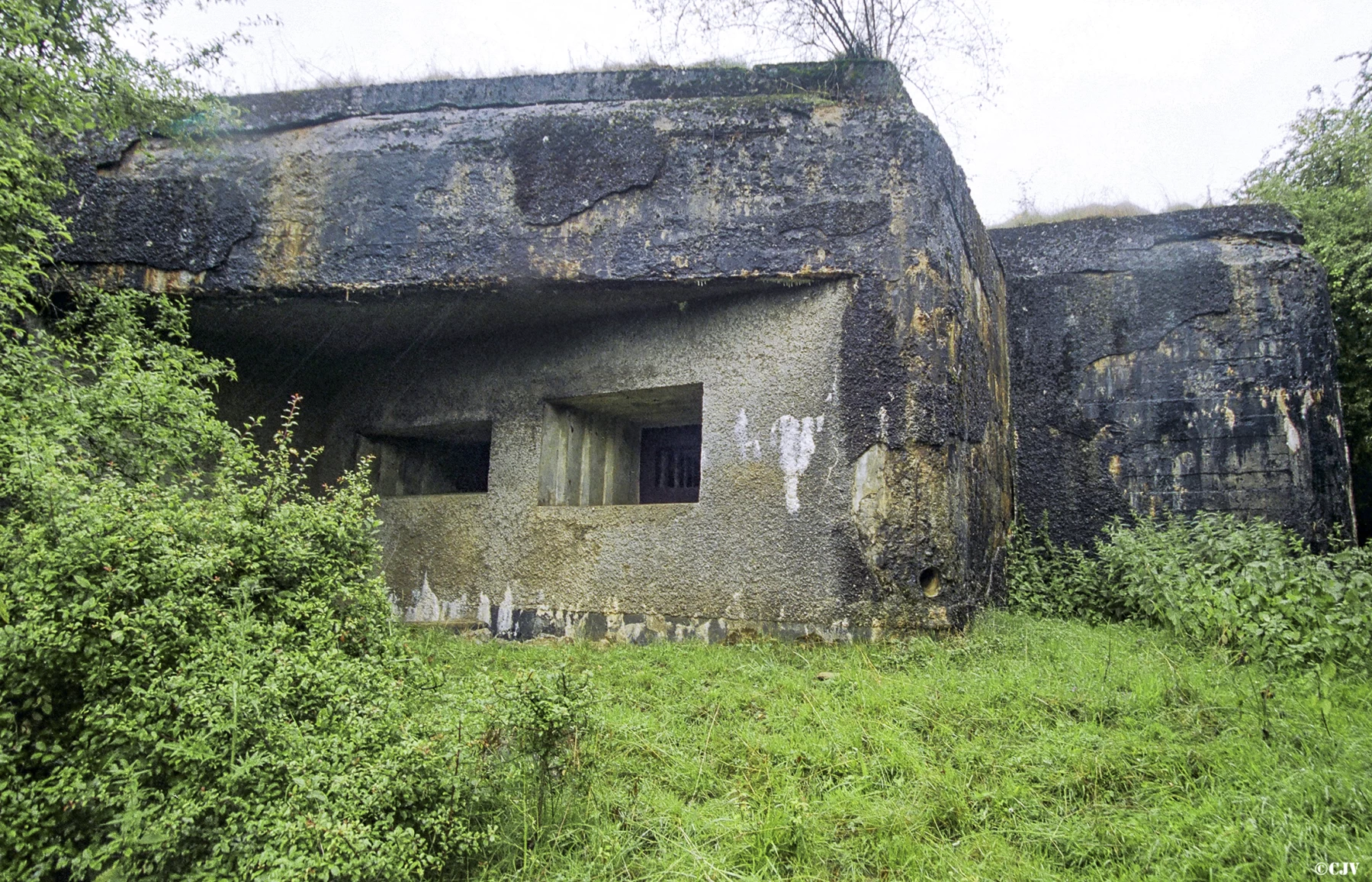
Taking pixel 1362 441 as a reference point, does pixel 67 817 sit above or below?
below

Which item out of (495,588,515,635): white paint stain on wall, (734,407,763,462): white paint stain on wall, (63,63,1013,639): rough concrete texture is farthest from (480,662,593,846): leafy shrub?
(495,588,515,635): white paint stain on wall

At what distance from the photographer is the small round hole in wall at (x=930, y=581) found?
4445 millimetres

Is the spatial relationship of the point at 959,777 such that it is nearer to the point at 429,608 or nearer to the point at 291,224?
the point at 429,608

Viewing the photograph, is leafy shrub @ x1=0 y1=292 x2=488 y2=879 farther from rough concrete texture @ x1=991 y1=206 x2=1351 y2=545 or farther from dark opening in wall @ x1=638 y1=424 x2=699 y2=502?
rough concrete texture @ x1=991 y1=206 x2=1351 y2=545

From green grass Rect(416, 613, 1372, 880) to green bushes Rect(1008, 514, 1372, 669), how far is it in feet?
0.82

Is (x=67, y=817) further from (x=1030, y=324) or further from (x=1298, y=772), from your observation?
(x=1030, y=324)

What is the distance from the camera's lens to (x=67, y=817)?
2.43m

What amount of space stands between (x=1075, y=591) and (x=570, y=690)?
13.2ft

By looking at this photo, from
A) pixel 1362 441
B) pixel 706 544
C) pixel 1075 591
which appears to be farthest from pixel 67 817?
pixel 1362 441

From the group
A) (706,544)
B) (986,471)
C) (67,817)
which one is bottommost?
(67,817)

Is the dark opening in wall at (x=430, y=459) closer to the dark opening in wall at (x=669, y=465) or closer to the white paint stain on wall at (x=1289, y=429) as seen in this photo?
the dark opening in wall at (x=669, y=465)

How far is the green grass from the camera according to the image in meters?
2.42

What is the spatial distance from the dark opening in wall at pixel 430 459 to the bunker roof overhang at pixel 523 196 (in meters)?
1.10

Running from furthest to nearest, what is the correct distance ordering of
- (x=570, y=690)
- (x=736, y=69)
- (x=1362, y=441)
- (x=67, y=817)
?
(x=1362, y=441) < (x=736, y=69) < (x=570, y=690) < (x=67, y=817)
